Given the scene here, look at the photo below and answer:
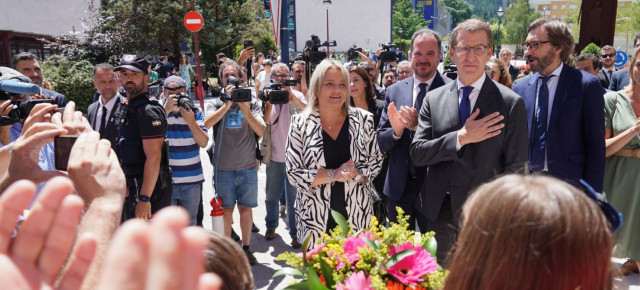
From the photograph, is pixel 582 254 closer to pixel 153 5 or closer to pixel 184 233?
pixel 184 233

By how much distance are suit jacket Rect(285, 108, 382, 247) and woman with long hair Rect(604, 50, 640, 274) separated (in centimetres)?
206

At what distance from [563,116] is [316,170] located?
70.6 inches

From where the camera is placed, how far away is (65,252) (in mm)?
679

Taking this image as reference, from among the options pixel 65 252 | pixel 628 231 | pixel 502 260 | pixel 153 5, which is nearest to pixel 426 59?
pixel 628 231

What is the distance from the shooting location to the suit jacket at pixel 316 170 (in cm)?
330

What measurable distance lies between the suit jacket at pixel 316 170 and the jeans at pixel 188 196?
1410 millimetres

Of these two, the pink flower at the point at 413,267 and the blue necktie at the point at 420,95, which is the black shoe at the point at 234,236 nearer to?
the blue necktie at the point at 420,95

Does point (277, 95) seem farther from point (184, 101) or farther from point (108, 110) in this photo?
point (108, 110)

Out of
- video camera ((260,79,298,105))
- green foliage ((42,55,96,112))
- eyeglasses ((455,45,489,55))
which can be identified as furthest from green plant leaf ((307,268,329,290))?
green foliage ((42,55,96,112))

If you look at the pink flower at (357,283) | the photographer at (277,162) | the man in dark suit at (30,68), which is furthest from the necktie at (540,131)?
the man in dark suit at (30,68)

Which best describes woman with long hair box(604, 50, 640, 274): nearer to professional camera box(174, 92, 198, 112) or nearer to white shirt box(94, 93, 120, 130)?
professional camera box(174, 92, 198, 112)

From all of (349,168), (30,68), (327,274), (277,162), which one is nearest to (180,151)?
(277,162)

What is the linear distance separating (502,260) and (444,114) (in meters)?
1.96

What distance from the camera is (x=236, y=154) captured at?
4531 mm
